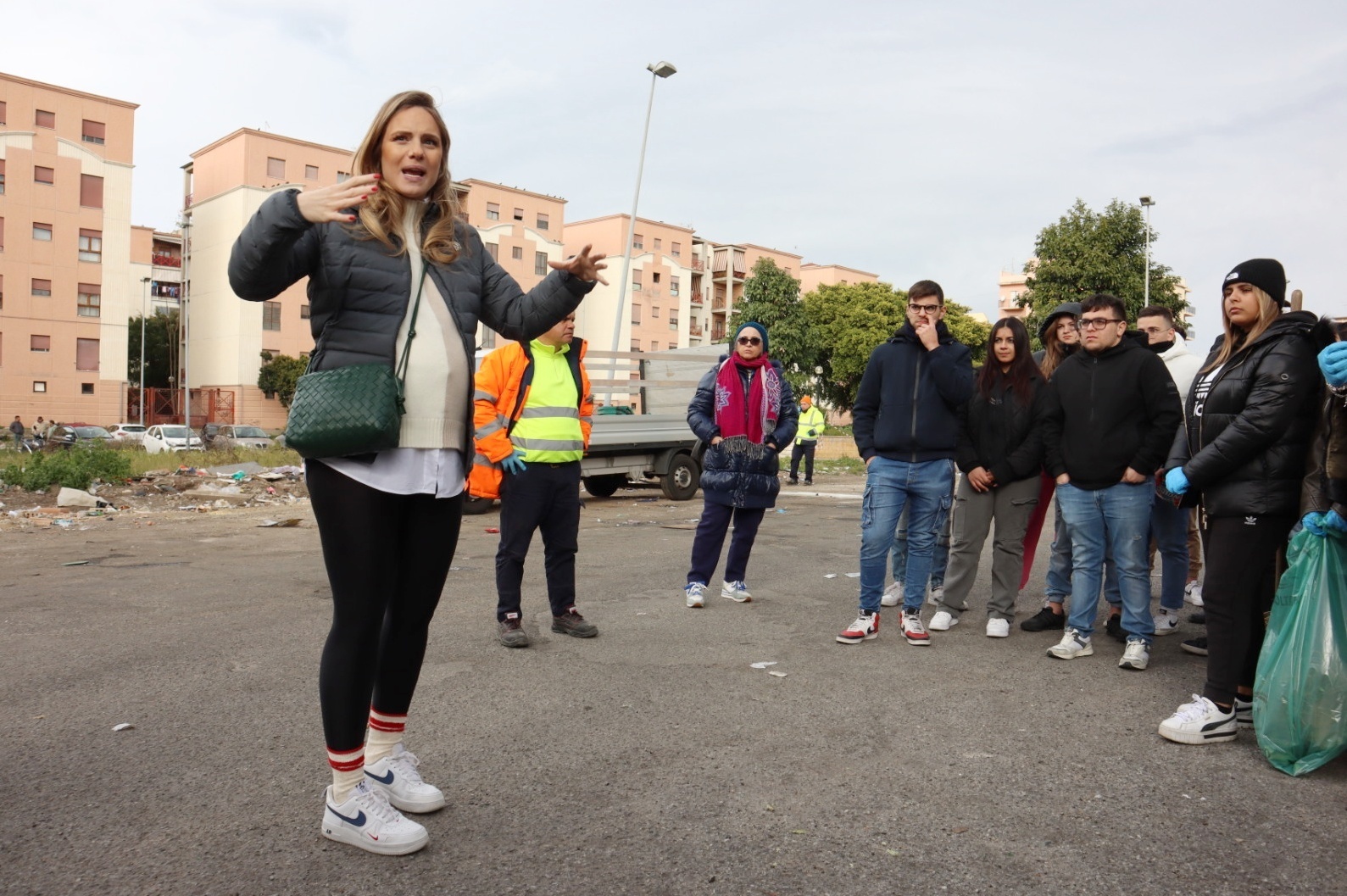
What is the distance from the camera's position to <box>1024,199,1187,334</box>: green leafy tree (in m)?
36.1

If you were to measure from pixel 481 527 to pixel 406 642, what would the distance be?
9282 millimetres

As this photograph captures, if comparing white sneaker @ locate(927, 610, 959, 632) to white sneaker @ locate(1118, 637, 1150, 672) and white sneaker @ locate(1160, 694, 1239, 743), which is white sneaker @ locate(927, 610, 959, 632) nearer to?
white sneaker @ locate(1118, 637, 1150, 672)

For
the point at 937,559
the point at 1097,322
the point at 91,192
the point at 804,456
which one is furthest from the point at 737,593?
the point at 91,192

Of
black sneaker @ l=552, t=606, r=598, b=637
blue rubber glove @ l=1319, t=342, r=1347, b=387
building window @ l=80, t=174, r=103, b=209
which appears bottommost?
black sneaker @ l=552, t=606, r=598, b=637

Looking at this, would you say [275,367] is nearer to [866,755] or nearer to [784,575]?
[784,575]

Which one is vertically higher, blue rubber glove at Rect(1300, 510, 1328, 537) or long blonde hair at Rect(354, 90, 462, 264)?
long blonde hair at Rect(354, 90, 462, 264)

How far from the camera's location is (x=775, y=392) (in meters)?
6.95

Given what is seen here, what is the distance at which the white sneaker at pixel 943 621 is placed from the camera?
19.9ft

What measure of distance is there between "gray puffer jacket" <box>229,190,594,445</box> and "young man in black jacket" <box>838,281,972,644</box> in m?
3.17

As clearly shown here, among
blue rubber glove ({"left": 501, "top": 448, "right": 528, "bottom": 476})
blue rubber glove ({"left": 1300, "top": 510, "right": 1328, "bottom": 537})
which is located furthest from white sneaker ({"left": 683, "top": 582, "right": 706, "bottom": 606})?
blue rubber glove ({"left": 1300, "top": 510, "right": 1328, "bottom": 537})

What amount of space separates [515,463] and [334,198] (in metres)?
3.24

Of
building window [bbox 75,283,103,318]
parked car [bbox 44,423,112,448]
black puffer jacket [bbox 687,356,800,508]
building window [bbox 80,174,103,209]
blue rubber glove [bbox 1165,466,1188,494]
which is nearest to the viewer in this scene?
blue rubber glove [bbox 1165,466,1188,494]

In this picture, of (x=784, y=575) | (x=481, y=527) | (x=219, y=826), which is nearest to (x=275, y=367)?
(x=481, y=527)

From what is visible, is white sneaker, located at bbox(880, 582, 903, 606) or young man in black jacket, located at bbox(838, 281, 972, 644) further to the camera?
white sneaker, located at bbox(880, 582, 903, 606)
